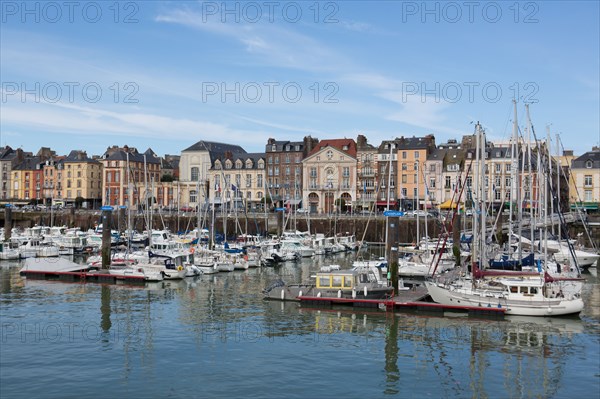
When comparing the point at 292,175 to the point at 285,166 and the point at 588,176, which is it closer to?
the point at 285,166

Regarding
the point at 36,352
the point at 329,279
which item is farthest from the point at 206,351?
the point at 329,279

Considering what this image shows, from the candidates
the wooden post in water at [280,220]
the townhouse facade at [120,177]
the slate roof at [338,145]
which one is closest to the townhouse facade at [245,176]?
the slate roof at [338,145]

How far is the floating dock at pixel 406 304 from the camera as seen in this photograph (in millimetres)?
34219

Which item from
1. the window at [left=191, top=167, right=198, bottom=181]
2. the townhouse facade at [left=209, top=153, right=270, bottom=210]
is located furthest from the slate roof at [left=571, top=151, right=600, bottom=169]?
the window at [left=191, top=167, right=198, bottom=181]

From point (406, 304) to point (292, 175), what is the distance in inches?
3001

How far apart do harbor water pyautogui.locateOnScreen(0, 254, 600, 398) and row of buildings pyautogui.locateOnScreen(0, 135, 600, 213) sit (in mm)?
54950

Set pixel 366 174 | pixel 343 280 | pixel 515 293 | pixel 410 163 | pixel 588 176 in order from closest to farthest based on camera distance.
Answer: pixel 515 293, pixel 343 280, pixel 588 176, pixel 410 163, pixel 366 174

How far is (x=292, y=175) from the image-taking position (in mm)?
110812

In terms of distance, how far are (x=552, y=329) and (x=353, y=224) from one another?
186 ft

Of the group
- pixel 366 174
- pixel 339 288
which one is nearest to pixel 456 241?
pixel 339 288

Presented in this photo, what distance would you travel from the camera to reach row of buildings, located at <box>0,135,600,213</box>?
9669 centimetres

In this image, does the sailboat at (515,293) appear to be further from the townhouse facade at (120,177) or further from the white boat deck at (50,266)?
the townhouse facade at (120,177)

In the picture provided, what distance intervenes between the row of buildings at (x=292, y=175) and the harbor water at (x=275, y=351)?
5495 cm

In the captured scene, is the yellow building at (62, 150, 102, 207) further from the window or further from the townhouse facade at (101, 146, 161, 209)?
the window
